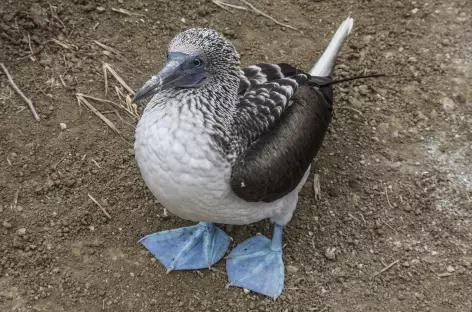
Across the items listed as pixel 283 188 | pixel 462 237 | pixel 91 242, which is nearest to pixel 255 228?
pixel 283 188

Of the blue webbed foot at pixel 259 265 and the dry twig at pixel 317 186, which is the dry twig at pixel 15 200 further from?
the dry twig at pixel 317 186

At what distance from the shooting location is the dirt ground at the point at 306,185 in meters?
4.14

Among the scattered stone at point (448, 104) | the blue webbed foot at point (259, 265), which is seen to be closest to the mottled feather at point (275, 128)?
the blue webbed foot at point (259, 265)

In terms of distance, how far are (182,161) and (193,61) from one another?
0.60 m

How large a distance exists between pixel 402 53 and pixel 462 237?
6.29 feet

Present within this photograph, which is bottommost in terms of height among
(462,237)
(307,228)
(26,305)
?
(462,237)

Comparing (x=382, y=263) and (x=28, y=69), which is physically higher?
(x=28, y=69)

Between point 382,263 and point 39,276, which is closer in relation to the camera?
point 39,276

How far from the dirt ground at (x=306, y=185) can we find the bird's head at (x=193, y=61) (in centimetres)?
134

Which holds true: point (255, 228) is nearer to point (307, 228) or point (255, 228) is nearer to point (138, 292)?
point (307, 228)

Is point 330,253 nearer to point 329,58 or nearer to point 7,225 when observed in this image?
point 329,58

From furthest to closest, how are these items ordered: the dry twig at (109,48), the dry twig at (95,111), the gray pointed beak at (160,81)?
the dry twig at (109,48), the dry twig at (95,111), the gray pointed beak at (160,81)

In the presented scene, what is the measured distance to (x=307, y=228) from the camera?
4562mm

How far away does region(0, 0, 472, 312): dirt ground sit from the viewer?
414 cm
